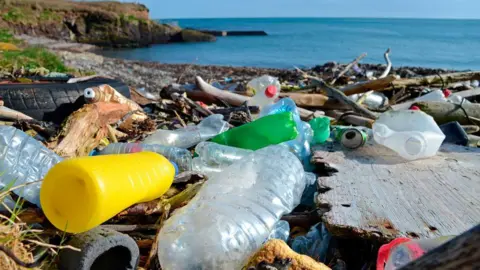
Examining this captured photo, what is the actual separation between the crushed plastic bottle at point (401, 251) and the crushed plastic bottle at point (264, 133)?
1254mm

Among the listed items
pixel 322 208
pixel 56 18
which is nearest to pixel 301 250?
pixel 322 208

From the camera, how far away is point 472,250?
625mm

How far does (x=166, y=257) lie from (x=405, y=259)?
0.81m

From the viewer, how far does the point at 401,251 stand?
1407mm

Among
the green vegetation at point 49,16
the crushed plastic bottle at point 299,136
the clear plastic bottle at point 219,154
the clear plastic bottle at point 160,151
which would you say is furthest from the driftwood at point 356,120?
the green vegetation at point 49,16

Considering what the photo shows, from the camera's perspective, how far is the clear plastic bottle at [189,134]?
2.93 metres

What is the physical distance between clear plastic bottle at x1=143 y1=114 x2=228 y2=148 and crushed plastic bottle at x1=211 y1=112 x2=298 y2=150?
0.72 feet

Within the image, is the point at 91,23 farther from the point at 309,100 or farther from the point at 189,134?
the point at 189,134

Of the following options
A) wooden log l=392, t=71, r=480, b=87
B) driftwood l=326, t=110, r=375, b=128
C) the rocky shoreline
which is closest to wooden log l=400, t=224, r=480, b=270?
driftwood l=326, t=110, r=375, b=128

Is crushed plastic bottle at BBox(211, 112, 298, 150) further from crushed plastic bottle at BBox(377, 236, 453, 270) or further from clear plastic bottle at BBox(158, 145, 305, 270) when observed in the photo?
crushed plastic bottle at BBox(377, 236, 453, 270)

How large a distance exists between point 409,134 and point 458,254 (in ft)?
6.73

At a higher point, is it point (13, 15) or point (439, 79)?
point (439, 79)

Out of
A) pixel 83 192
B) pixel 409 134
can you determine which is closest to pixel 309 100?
pixel 409 134

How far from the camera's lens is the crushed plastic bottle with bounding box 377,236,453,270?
1.37 meters
